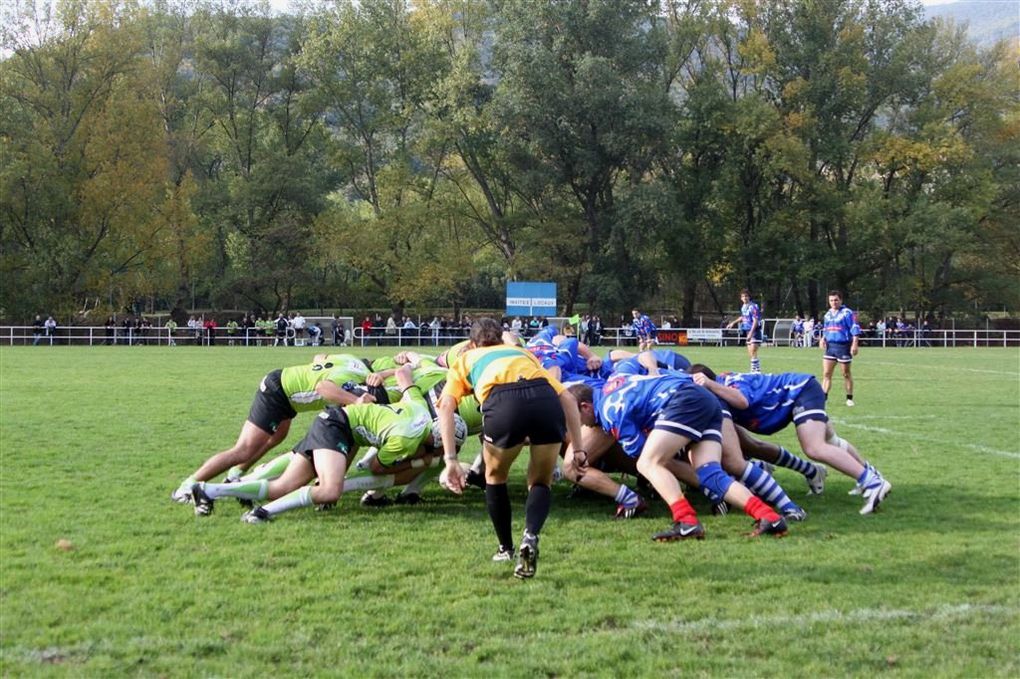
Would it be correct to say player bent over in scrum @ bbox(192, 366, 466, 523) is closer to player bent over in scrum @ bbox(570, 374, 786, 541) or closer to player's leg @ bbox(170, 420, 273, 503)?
player's leg @ bbox(170, 420, 273, 503)

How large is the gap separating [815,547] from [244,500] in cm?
407

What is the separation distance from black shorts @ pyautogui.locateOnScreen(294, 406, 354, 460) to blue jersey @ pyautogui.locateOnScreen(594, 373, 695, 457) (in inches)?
73.3

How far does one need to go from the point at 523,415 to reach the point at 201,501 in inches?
115

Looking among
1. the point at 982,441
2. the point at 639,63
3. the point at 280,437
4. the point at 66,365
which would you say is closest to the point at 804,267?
the point at 639,63

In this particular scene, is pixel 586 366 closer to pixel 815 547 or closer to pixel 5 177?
pixel 815 547

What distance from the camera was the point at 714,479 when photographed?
6516 millimetres

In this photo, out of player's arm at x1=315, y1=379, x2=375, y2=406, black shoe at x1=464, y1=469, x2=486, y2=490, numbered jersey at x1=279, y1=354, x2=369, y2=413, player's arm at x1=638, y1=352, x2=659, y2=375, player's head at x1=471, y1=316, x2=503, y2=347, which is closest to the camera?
player's head at x1=471, y1=316, x2=503, y2=347

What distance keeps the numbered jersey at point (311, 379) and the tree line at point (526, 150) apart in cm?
4041

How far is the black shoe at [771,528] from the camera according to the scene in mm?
6484

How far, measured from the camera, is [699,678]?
13.2 feet

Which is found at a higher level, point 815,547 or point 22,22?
point 22,22

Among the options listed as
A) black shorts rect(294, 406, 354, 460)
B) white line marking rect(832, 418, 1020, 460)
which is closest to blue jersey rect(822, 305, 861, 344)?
white line marking rect(832, 418, 1020, 460)

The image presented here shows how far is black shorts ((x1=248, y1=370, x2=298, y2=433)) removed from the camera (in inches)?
306

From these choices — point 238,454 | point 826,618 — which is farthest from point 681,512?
point 238,454
